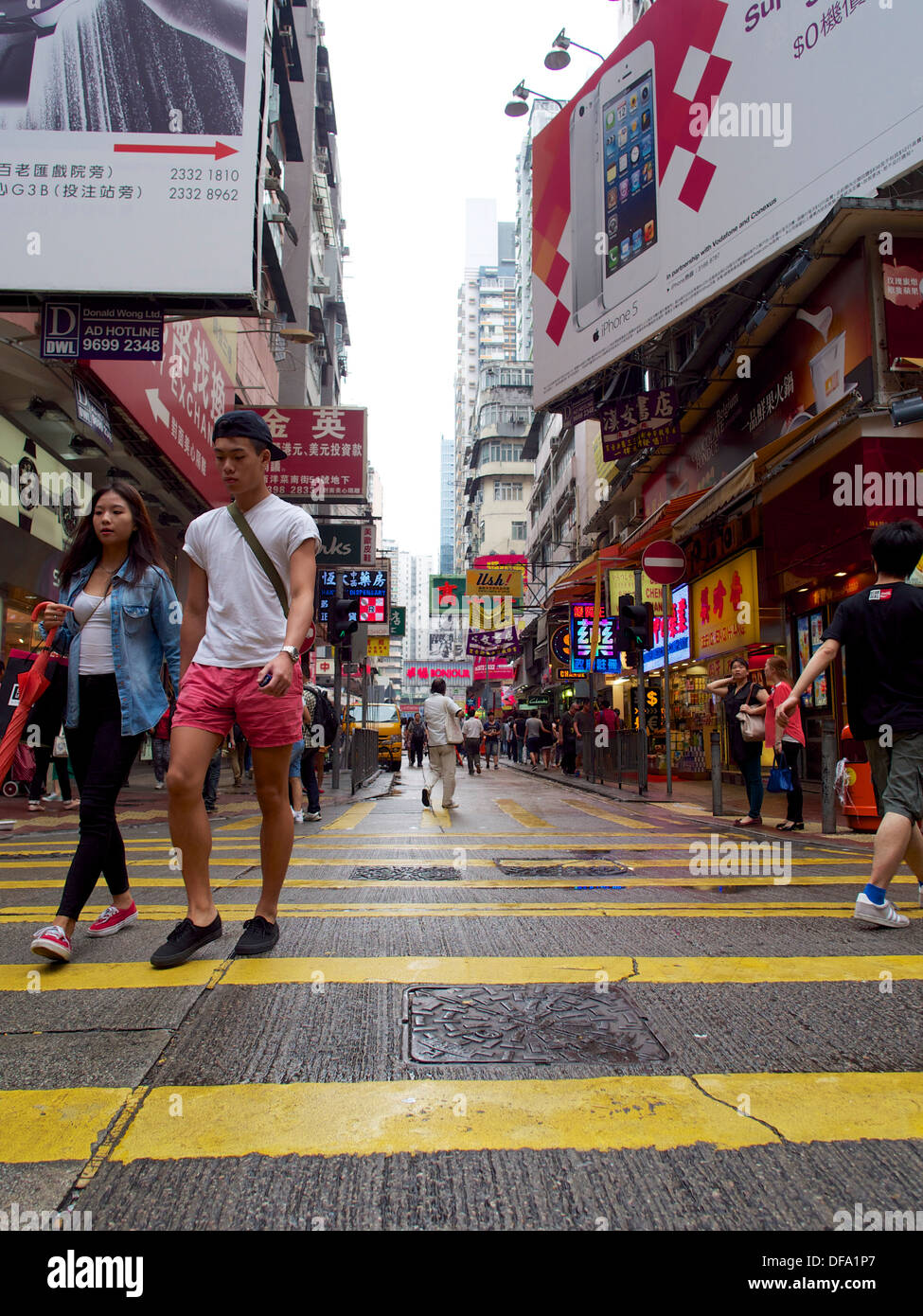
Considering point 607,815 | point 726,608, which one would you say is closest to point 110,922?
point 607,815

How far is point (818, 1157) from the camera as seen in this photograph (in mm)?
1728

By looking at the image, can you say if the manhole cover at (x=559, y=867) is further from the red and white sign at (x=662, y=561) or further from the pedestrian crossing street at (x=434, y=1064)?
the red and white sign at (x=662, y=561)

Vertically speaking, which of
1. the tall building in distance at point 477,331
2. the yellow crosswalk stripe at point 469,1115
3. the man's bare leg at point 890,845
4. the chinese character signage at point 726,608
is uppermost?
the tall building in distance at point 477,331

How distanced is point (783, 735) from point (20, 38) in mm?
13061

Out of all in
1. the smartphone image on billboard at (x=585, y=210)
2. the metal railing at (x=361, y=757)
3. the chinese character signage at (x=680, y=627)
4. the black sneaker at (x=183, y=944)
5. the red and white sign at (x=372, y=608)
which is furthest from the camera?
the red and white sign at (x=372, y=608)

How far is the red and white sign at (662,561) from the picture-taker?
12883 mm

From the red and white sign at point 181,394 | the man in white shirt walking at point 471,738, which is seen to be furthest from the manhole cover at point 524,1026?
the man in white shirt walking at point 471,738

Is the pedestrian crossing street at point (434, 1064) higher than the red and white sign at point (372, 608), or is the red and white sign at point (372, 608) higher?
the red and white sign at point (372, 608)

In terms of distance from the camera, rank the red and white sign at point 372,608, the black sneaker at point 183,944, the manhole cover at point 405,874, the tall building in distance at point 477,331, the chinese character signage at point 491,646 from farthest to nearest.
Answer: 1. the tall building in distance at point 477,331
2. the chinese character signage at point 491,646
3. the red and white sign at point 372,608
4. the manhole cover at point 405,874
5. the black sneaker at point 183,944

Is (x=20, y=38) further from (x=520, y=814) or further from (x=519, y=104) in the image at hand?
(x=519, y=104)

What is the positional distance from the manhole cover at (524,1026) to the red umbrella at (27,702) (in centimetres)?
205

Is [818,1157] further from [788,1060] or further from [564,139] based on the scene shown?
[564,139]
